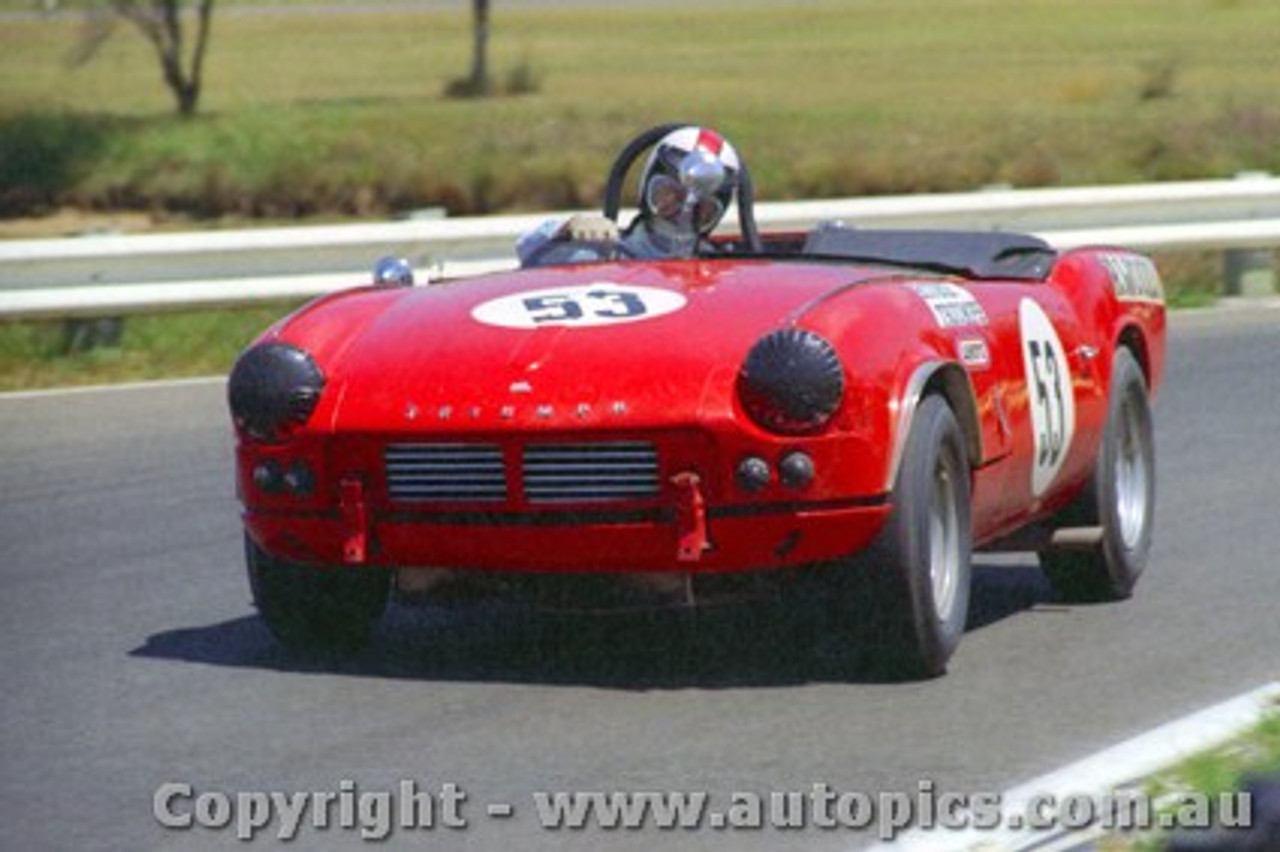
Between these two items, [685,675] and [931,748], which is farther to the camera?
[685,675]

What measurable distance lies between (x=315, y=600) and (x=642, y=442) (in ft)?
3.62

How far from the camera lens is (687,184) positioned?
8.69 meters

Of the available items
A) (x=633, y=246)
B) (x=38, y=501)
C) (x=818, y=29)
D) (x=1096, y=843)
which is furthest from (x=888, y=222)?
(x=818, y=29)

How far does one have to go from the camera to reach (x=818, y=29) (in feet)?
204

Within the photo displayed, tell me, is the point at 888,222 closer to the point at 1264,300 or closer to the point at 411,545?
the point at 1264,300

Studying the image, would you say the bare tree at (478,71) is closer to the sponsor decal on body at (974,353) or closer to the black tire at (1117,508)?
the black tire at (1117,508)

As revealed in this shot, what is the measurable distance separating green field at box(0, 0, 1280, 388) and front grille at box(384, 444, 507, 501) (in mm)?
7945

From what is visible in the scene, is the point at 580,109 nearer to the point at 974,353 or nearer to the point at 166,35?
the point at 166,35

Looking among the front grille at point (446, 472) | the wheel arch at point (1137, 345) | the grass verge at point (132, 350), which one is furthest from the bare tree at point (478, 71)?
the front grille at point (446, 472)

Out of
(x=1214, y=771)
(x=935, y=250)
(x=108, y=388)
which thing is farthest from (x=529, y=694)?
(x=108, y=388)

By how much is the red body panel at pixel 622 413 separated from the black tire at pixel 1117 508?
79cm

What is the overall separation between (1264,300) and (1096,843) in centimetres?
1273

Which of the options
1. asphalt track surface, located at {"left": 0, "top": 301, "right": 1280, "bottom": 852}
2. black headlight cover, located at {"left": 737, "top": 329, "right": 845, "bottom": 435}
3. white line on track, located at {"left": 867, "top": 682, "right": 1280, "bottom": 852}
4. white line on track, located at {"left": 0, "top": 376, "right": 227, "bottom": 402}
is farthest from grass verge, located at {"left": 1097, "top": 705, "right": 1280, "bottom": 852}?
white line on track, located at {"left": 0, "top": 376, "right": 227, "bottom": 402}

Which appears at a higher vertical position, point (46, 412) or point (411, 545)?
point (411, 545)
